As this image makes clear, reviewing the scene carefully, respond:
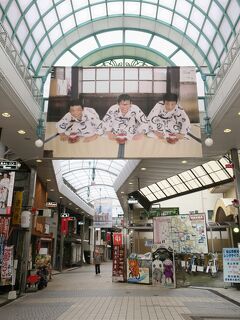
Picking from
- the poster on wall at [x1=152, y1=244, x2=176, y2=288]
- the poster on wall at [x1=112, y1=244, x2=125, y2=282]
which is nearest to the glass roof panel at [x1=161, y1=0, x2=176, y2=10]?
the poster on wall at [x1=152, y1=244, x2=176, y2=288]

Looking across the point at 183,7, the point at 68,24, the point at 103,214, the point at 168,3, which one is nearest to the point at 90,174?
the point at 103,214

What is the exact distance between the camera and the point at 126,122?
36.3 ft

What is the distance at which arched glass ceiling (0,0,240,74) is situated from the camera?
12.2 metres

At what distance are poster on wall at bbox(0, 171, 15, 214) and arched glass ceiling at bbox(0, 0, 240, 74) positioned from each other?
5.10 m

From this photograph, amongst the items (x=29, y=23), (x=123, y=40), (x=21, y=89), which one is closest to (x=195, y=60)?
(x=123, y=40)

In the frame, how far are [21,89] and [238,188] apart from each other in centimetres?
953

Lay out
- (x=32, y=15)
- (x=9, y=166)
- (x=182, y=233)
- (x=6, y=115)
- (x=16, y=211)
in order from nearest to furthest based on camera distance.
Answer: (x=9, y=166) → (x=6, y=115) → (x=32, y=15) → (x=16, y=211) → (x=182, y=233)

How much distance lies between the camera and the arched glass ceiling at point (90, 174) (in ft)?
114

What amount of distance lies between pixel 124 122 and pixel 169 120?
160 cm

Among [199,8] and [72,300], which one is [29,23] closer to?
[199,8]

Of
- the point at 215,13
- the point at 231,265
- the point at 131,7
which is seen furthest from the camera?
the point at 131,7

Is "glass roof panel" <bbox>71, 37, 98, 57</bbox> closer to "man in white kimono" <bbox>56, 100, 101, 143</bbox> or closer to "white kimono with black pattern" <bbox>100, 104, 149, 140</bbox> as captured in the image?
"man in white kimono" <bbox>56, 100, 101, 143</bbox>

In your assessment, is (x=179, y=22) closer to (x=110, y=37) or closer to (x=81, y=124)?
(x=110, y=37)

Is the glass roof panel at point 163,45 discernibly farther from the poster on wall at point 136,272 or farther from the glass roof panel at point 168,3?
the poster on wall at point 136,272
